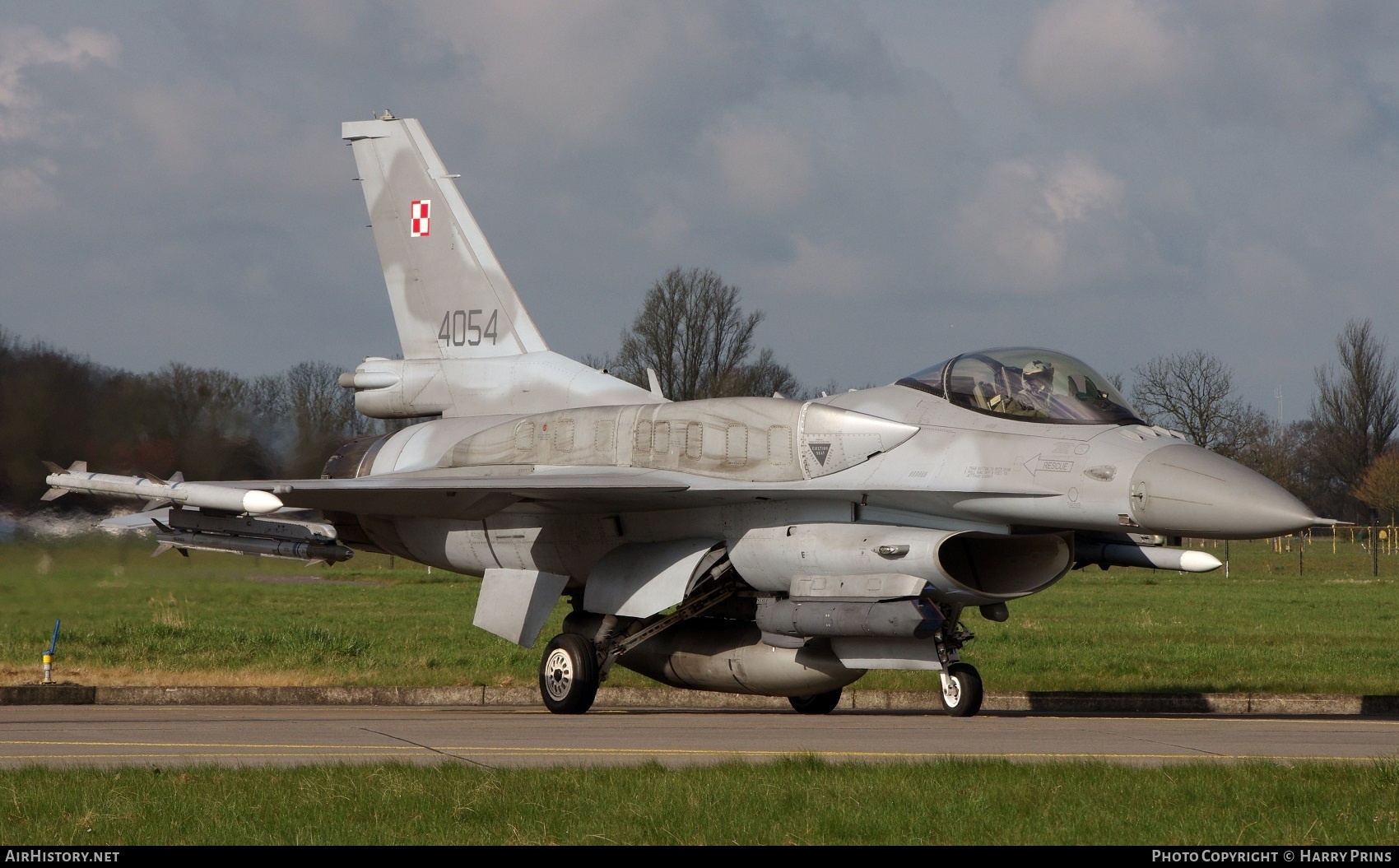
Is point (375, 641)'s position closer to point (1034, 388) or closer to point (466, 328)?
point (466, 328)

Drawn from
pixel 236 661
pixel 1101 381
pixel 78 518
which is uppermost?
pixel 1101 381

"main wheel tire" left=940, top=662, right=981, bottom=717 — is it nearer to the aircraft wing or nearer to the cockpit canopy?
the cockpit canopy

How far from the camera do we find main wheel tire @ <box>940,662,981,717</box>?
467 inches

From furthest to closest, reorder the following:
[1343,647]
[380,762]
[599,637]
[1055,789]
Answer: [1343,647] → [599,637] → [380,762] → [1055,789]

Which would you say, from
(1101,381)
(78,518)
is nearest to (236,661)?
(78,518)

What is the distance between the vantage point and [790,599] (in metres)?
12.2

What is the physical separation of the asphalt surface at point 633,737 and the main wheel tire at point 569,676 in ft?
0.59

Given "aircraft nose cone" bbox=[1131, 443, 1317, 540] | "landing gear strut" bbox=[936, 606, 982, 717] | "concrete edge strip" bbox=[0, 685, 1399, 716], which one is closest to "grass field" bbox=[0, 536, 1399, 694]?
"concrete edge strip" bbox=[0, 685, 1399, 716]

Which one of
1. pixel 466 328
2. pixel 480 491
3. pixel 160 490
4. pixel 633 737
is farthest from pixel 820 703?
pixel 160 490

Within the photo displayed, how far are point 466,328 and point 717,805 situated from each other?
34.6 feet

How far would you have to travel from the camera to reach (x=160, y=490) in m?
14.2

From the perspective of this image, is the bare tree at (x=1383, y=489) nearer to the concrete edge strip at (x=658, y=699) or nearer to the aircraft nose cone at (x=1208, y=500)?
the concrete edge strip at (x=658, y=699)
